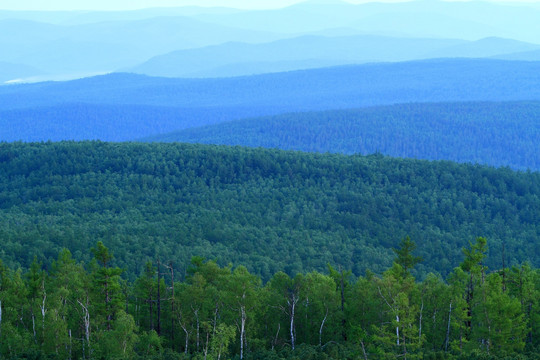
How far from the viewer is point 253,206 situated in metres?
133

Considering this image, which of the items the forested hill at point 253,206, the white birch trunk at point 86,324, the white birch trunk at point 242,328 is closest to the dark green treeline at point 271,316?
the white birch trunk at point 242,328

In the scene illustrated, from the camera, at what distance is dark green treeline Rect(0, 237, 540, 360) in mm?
53531

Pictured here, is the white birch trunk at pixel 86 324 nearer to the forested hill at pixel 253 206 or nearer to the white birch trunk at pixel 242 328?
the white birch trunk at pixel 242 328

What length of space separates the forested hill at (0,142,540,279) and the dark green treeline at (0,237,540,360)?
1144 inches

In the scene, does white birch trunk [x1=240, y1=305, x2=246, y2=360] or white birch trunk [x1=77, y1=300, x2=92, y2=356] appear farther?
white birch trunk [x1=240, y1=305, x2=246, y2=360]

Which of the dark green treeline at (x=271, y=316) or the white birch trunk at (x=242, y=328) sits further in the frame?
the white birch trunk at (x=242, y=328)

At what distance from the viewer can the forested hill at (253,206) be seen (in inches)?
4060

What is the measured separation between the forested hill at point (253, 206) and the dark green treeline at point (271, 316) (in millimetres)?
29065

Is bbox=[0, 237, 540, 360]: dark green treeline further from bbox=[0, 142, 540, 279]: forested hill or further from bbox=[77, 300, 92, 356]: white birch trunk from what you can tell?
bbox=[0, 142, 540, 279]: forested hill

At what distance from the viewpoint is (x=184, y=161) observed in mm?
158875

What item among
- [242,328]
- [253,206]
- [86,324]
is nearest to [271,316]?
[242,328]

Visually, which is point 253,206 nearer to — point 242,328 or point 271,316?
point 271,316

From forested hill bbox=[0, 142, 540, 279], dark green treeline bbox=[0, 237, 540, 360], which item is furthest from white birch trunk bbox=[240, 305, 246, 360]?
forested hill bbox=[0, 142, 540, 279]

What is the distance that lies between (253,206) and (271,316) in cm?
7177
